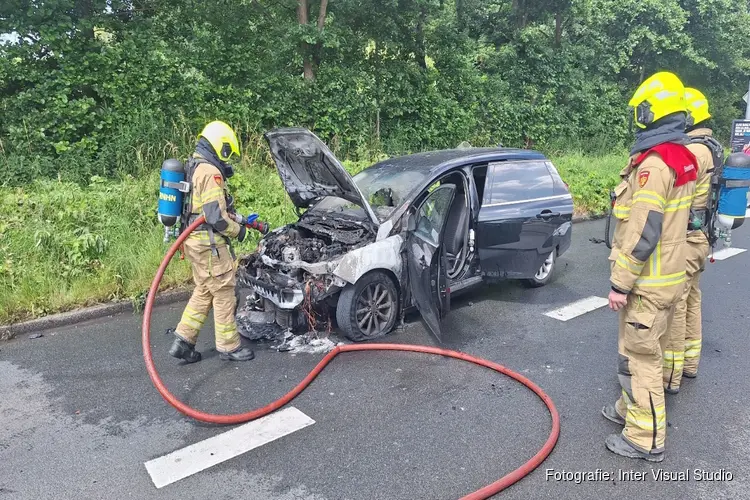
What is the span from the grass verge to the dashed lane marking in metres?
6.24

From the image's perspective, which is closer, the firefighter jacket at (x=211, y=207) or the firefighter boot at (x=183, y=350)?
the firefighter jacket at (x=211, y=207)

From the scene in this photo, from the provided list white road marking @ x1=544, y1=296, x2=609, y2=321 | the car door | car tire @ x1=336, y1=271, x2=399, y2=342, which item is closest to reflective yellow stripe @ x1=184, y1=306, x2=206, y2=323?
car tire @ x1=336, y1=271, x2=399, y2=342

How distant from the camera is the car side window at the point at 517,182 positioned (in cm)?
566

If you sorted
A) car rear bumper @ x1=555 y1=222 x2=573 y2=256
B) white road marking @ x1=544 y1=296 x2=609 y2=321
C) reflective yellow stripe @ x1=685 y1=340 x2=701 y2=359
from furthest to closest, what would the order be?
car rear bumper @ x1=555 y1=222 x2=573 y2=256 < white road marking @ x1=544 y1=296 x2=609 y2=321 < reflective yellow stripe @ x1=685 y1=340 x2=701 y2=359

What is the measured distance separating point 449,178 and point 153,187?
4.40 metres

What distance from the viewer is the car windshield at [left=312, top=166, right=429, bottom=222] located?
5.10 m

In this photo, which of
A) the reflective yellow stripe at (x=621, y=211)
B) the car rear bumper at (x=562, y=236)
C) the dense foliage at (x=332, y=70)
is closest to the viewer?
the reflective yellow stripe at (x=621, y=211)

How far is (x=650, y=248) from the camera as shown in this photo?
9.47ft

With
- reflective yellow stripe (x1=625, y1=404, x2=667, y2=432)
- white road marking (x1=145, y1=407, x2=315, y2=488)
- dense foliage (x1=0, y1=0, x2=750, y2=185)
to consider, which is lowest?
white road marking (x1=145, y1=407, x2=315, y2=488)

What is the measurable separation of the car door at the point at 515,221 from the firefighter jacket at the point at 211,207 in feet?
8.19

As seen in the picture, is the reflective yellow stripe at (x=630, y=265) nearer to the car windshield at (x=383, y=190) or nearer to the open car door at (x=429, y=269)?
the open car door at (x=429, y=269)

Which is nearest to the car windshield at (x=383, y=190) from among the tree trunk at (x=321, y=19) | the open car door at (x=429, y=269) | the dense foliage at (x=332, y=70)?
the open car door at (x=429, y=269)

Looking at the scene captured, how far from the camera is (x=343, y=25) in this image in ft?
36.6

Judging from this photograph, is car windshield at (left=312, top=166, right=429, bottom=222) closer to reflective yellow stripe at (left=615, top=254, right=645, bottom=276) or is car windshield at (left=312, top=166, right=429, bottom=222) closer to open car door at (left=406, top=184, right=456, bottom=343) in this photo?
open car door at (left=406, top=184, right=456, bottom=343)
